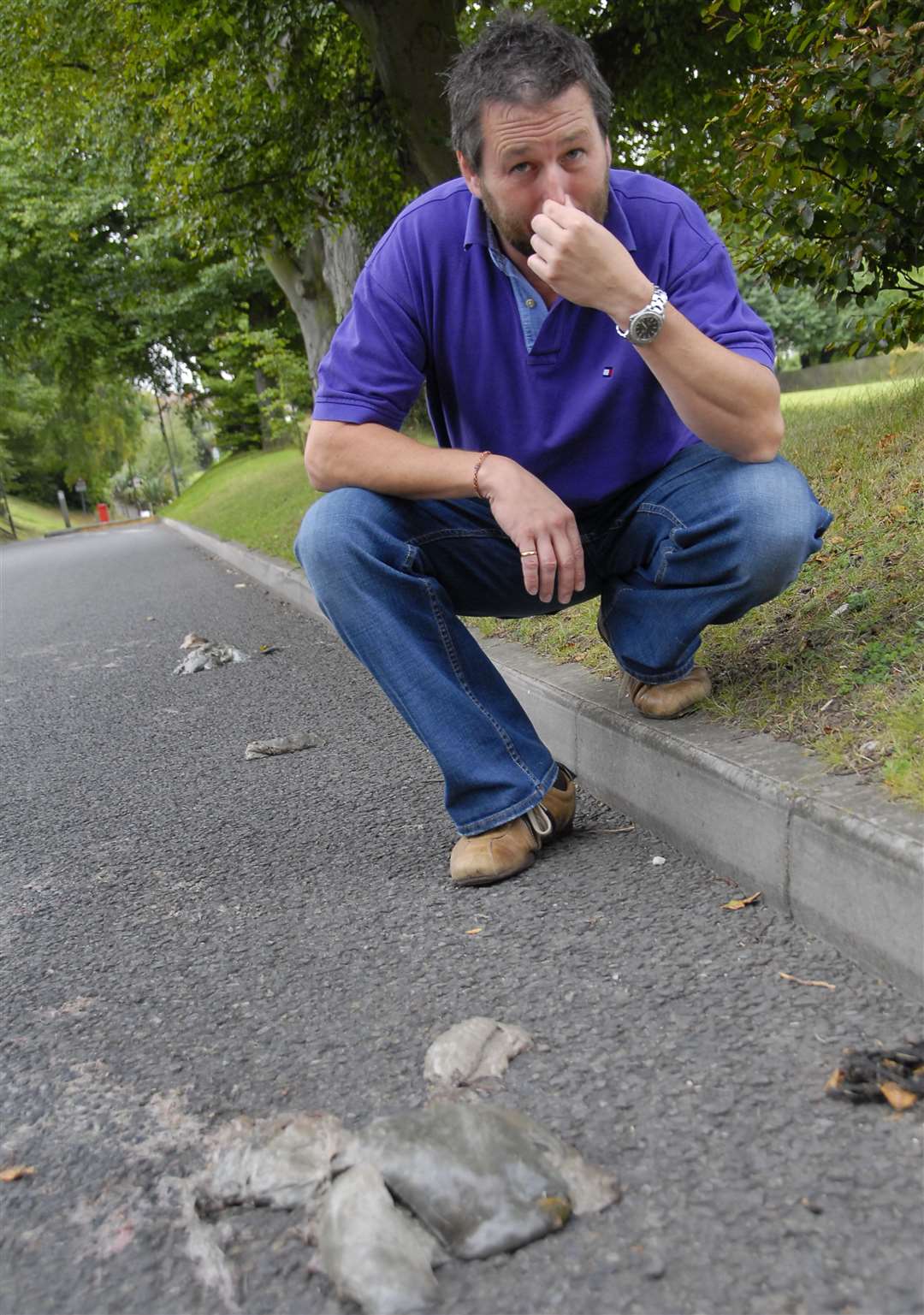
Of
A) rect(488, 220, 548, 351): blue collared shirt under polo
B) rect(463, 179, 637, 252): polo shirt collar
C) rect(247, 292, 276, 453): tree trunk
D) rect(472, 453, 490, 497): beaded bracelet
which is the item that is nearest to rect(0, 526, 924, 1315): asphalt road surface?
rect(472, 453, 490, 497): beaded bracelet

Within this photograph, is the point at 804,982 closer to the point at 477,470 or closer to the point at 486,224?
the point at 477,470

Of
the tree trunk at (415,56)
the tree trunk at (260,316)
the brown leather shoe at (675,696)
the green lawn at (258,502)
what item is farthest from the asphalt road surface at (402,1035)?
the tree trunk at (260,316)

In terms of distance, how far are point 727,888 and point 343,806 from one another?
4.60 feet

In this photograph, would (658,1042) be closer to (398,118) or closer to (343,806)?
(343,806)

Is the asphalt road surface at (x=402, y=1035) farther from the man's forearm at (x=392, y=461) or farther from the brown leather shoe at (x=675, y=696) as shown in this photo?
the man's forearm at (x=392, y=461)

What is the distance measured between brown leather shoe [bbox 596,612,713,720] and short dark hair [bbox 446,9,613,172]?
1.41 m

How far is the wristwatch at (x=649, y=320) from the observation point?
8.20 feet

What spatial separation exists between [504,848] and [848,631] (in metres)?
1.20

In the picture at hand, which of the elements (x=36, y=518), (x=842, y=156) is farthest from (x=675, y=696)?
(x=36, y=518)

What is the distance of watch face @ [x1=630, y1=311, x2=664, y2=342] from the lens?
2.50 metres

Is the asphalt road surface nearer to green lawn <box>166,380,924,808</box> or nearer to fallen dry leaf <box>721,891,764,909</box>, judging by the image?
fallen dry leaf <box>721,891,764,909</box>

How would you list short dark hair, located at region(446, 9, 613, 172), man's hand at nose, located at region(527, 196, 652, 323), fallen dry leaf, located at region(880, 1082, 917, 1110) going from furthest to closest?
short dark hair, located at region(446, 9, 613, 172), man's hand at nose, located at region(527, 196, 652, 323), fallen dry leaf, located at region(880, 1082, 917, 1110)

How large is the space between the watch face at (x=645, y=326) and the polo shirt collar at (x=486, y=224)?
1.38ft

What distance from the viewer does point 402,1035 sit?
2191 mm
